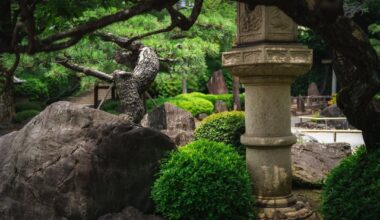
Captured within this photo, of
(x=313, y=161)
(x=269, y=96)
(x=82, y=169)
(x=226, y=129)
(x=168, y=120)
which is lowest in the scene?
(x=313, y=161)

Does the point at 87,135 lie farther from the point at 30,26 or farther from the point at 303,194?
the point at 303,194

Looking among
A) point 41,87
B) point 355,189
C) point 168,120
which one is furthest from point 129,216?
point 41,87

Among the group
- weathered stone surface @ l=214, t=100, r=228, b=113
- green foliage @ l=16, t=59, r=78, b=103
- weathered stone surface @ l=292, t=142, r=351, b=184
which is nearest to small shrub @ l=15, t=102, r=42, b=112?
green foliage @ l=16, t=59, r=78, b=103

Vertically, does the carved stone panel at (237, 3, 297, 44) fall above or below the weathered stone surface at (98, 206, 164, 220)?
above

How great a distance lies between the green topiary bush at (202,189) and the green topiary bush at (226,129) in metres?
1.67

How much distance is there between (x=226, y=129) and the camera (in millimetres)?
6691

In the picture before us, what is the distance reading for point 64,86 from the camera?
2655 centimetres

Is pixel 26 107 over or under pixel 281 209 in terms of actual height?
over

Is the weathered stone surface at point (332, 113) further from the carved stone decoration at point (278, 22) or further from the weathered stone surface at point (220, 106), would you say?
the carved stone decoration at point (278, 22)

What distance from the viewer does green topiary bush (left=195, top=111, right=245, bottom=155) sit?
660cm

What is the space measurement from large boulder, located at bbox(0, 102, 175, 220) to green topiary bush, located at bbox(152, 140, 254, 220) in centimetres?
28

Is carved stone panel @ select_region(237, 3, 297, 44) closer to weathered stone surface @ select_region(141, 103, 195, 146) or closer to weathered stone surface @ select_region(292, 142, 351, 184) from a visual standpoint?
weathered stone surface @ select_region(292, 142, 351, 184)

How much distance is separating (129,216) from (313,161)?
3.54m

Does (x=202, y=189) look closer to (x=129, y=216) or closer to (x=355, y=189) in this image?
(x=129, y=216)
